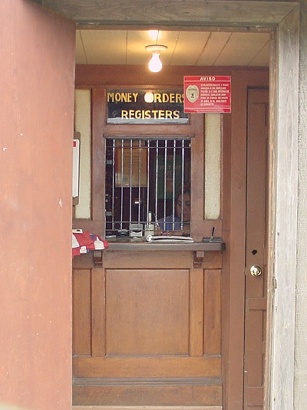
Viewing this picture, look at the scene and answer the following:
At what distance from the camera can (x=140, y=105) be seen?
13.9ft

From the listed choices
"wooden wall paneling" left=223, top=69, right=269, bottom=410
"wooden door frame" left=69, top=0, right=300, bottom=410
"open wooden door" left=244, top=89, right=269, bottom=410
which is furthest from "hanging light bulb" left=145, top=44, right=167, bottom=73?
"wooden door frame" left=69, top=0, right=300, bottom=410

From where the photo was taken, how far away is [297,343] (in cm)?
253

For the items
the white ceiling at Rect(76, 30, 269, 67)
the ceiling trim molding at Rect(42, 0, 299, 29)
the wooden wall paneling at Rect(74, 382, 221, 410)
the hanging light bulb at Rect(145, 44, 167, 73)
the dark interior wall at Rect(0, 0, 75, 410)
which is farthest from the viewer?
the wooden wall paneling at Rect(74, 382, 221, 410)

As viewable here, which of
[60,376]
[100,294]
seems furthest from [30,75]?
[100,294]

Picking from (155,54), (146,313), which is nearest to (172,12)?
(155,54)

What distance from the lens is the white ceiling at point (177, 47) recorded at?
3402 mm

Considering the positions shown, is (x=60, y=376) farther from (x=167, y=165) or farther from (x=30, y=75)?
(x=167, y=165)

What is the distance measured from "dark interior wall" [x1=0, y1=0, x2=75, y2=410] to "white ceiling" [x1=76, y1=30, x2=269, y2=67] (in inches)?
40.6

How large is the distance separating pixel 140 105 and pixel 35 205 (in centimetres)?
208

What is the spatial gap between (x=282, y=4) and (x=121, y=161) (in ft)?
6.84

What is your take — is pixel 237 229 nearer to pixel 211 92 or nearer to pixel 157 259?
pixel 157 259

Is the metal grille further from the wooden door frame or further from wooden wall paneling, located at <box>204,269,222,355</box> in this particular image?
the wooden door frame

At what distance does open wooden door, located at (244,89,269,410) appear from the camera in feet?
13.5

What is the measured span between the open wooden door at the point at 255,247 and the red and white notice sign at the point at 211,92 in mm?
178
